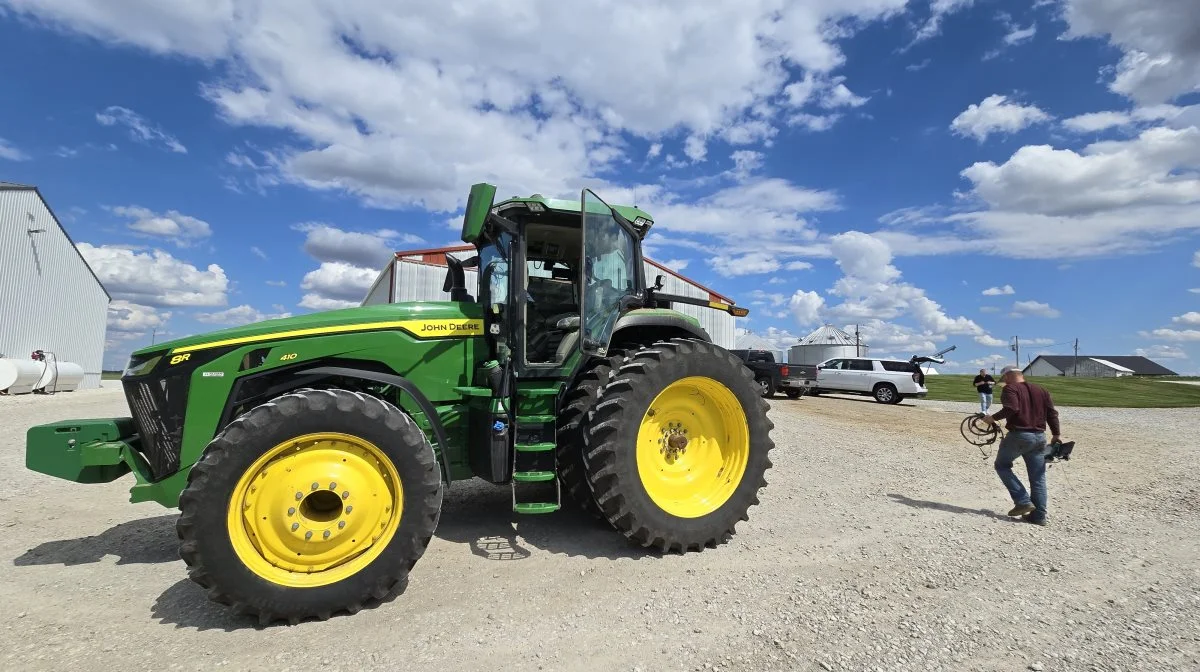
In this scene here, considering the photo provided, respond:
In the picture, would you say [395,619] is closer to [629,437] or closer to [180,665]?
[180,665]


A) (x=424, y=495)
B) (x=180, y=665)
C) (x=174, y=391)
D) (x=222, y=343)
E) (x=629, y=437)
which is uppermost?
(x=222, y=343)

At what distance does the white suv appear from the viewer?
21391mm

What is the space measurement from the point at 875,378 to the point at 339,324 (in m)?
21.6

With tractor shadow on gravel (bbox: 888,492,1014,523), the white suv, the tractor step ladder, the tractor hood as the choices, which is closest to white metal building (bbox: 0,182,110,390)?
the tractor hood

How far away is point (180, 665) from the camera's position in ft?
9.57

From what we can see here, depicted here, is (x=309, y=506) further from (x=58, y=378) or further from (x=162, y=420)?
(x=58, y=378)

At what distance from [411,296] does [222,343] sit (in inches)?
734

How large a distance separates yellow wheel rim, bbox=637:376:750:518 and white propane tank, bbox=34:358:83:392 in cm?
2552

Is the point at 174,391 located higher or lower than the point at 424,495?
higher

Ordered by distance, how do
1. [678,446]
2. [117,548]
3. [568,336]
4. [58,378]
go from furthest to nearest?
[58,378], [568,336], [678,446], [117,548]

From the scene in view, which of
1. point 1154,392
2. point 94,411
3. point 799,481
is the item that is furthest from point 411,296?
point 1154,392

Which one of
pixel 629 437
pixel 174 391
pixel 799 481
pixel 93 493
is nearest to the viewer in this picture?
pixel 174 391

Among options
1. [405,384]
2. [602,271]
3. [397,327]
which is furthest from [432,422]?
[602,271]

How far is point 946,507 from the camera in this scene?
6.39m
